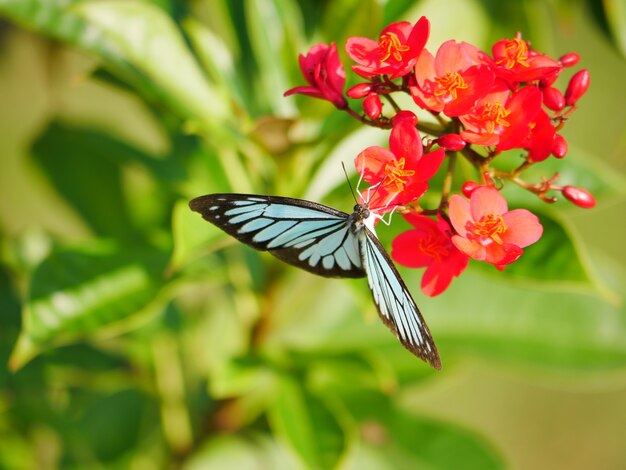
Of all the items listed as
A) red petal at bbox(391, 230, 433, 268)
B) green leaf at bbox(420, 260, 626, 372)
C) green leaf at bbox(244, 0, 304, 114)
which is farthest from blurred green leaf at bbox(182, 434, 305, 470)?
red petal at bbox(391, 230, 433, 268)

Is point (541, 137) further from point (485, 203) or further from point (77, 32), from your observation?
point (77, 32)

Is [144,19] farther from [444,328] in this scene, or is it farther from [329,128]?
[444,328]

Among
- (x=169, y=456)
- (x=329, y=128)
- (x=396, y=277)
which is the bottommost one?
(x=169, y=456)

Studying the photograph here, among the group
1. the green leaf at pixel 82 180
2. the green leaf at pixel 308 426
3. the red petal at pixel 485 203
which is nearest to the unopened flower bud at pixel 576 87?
the red petal at pixel 485 203

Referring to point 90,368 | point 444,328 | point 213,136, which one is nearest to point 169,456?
point 90,368

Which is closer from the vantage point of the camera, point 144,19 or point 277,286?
point 144,19

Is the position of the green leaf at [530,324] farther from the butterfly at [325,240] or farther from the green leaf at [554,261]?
the butterfly at [325,240]

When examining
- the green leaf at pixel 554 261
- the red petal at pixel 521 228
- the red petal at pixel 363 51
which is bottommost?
the green leaf at pixel 554 261
